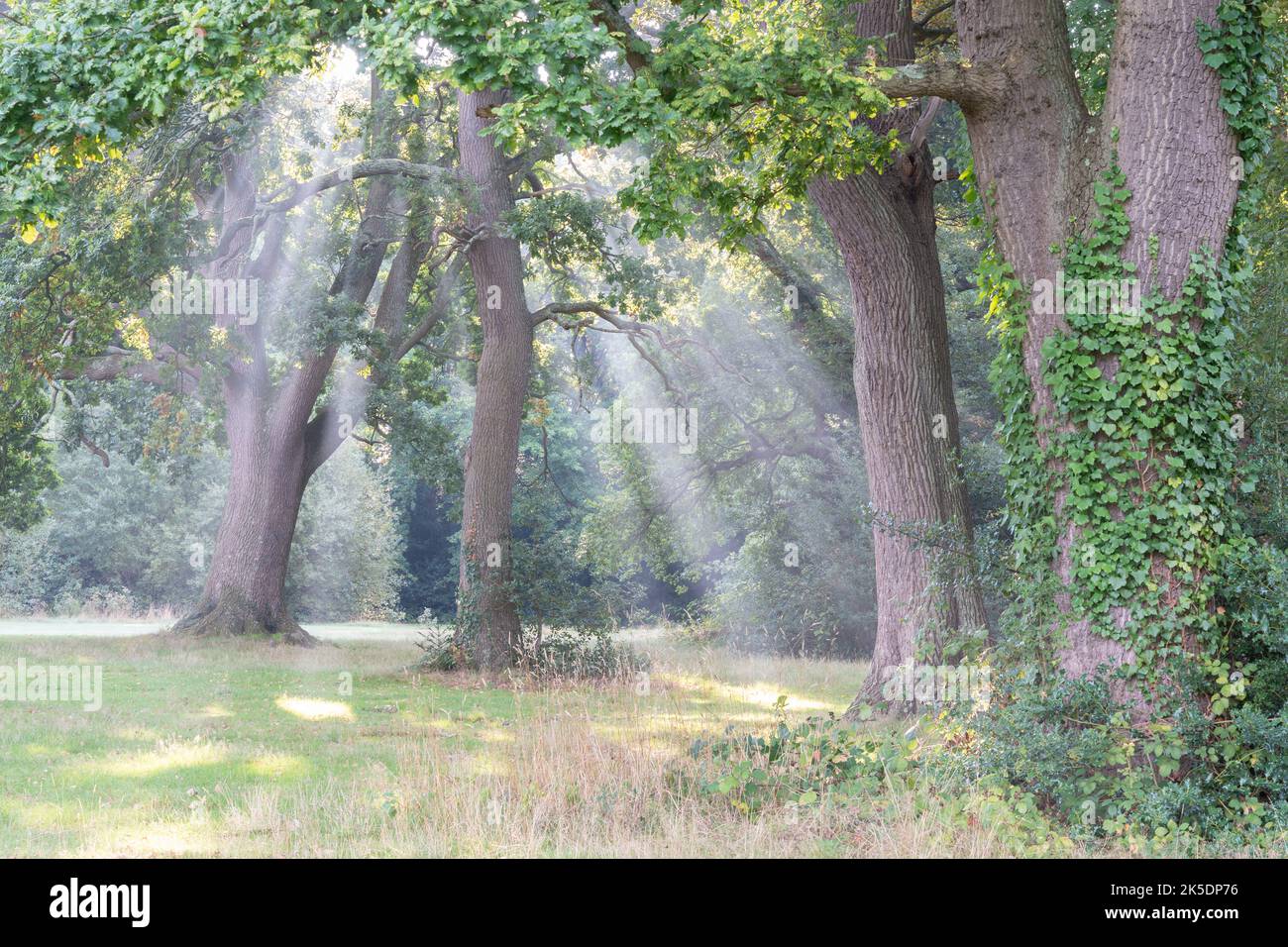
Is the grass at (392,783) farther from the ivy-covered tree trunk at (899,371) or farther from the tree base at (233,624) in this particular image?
the tree base at (233,624)

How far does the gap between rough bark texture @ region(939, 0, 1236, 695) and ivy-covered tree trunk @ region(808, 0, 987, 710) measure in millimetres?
2992

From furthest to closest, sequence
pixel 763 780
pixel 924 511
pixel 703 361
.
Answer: pixel 703 361 < pixel 924 511 < pixel 763 780

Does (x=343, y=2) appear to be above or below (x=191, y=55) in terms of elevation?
above

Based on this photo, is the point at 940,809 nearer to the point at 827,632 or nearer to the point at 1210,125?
the point at 1210,125

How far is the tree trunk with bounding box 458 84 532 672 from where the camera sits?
19766mm

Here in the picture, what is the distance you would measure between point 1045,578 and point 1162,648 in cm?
95

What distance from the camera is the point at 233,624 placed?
23156 mm

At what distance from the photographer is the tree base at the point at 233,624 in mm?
23031

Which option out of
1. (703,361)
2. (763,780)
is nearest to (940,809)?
(763,780)

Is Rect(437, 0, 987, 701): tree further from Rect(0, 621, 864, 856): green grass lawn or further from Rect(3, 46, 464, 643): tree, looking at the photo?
Rect(3, 46, 464, 643): tree

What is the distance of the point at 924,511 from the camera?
1242 centimetres

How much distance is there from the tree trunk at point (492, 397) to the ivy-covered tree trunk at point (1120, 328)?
12040 mm

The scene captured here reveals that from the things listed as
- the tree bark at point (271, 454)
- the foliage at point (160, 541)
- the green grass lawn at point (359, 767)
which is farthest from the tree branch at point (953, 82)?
the foliage at point (160, 541)

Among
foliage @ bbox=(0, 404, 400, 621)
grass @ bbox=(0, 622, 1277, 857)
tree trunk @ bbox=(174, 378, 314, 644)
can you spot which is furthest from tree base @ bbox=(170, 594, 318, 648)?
foliage @ bbox=(0, 404, 400, 621)
